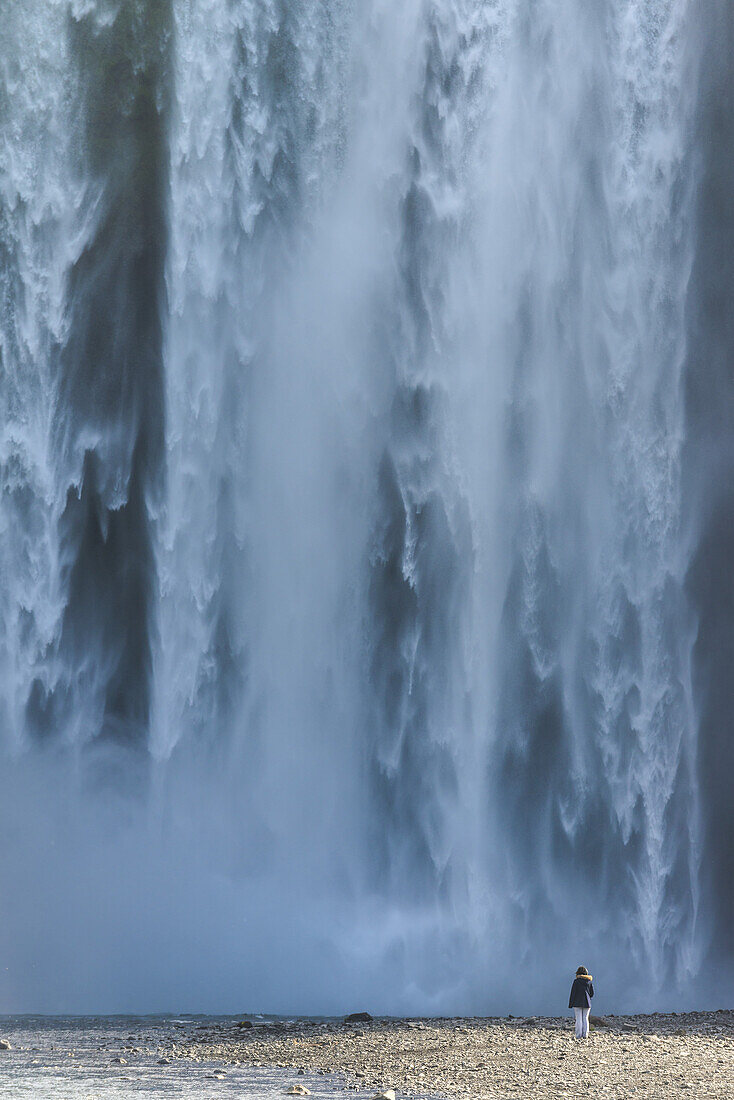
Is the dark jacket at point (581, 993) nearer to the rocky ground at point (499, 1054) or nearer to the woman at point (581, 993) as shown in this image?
the woman at point (581, 993)

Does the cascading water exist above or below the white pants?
above

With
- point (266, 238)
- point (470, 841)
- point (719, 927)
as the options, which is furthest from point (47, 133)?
point (719, 927)

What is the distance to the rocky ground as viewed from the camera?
51.6 feet

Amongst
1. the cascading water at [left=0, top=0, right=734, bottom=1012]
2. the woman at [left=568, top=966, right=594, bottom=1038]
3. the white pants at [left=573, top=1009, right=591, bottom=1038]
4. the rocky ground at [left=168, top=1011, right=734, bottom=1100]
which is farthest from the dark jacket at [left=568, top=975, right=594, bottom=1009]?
the cascading water at [left=0, top=0, right=734, bottom=1012]

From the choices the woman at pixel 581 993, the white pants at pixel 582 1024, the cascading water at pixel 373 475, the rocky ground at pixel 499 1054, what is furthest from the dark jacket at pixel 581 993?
the cascading water at pixel 373 475

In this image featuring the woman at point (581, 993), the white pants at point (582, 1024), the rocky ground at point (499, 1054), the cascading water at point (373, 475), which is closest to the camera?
the rocky ground at point (499, 1054)

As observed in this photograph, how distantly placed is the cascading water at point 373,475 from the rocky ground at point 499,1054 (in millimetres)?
4483

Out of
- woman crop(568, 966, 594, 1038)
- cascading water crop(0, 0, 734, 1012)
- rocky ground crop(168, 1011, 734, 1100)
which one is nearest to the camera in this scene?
rocky ground crop(168, 1011, 734, 1100)

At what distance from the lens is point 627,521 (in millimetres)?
29156

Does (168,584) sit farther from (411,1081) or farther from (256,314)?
(411,1081)

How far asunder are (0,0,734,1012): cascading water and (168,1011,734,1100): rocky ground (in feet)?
14.7

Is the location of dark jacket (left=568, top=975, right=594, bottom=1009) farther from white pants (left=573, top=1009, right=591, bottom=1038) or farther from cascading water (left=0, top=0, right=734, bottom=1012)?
cascading water (left=0, top=0, right=734, bottom=1012)

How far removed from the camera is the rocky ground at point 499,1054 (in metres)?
15.7

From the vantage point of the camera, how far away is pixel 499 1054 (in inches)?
711
